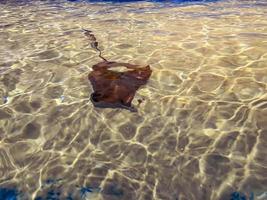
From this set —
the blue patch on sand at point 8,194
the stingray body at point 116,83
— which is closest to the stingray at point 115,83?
the stingray body at point 116,83

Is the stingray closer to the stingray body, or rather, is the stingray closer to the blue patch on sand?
the stingray body

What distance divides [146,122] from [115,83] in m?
0.86

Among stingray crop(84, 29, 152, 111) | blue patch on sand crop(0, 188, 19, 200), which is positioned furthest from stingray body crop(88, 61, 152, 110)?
blue patch on sand crop(0, 188, 19, 200)

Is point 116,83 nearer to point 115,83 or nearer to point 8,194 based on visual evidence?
point 115,83

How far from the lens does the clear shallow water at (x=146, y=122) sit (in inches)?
177

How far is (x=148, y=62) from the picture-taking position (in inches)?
264

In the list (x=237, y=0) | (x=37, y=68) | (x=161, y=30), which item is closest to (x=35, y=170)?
(x=37, y=68)

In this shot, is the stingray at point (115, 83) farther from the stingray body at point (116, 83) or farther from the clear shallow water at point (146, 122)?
the clear shallow water at point (146, 122)

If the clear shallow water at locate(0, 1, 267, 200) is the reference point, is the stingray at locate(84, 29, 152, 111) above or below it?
above

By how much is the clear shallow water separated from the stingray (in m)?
0.14

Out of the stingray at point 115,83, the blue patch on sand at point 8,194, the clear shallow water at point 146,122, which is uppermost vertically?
the stingray at point 115,83

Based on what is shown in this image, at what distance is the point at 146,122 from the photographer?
5.28m

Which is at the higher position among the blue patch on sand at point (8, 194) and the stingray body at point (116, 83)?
the stingray body at point (116, 83)

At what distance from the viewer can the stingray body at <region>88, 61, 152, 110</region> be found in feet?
18.0
